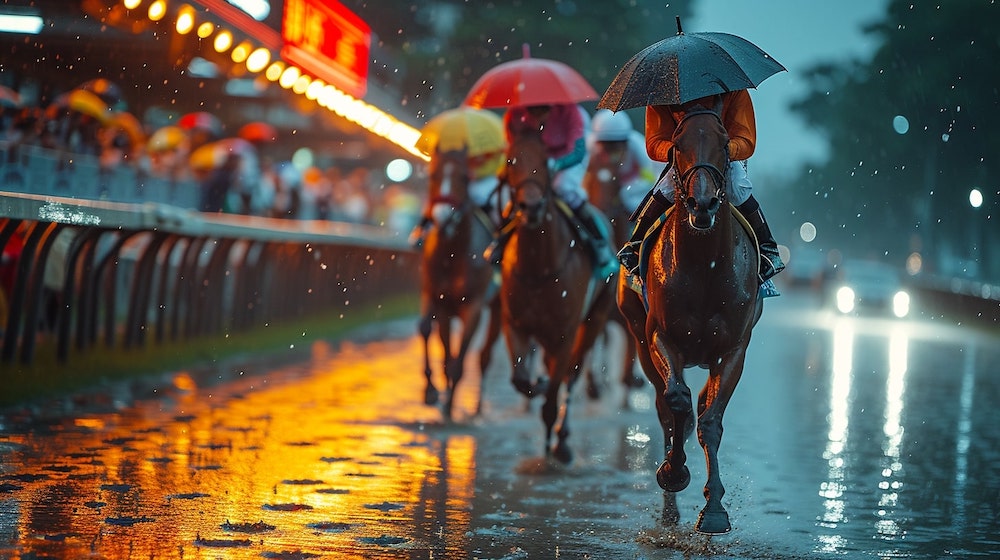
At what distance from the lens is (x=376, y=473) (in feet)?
32.0

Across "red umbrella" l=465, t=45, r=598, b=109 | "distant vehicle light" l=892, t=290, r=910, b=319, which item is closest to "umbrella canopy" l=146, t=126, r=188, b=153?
"red umbrella" l=465, t=45, r=598, b=109

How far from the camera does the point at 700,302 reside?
27.6 feet

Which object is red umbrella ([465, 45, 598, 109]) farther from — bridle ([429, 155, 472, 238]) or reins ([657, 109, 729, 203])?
reins ([657, 109, 729, 203])

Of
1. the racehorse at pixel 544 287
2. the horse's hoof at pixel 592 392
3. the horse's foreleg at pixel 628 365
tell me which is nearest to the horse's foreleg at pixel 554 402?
the racehorse at pixel 544 287

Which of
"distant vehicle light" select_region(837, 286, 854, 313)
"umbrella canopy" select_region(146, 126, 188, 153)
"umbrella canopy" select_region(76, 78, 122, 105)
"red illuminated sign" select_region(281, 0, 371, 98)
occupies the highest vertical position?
"red illuminated sign" select_region(281, 0, 371, 98)

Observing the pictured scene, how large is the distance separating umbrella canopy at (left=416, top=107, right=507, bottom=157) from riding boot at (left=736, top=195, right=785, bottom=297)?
4.87 meters

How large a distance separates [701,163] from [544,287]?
10.9 feet

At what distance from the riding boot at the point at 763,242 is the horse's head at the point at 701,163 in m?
0.69

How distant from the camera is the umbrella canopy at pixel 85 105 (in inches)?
719

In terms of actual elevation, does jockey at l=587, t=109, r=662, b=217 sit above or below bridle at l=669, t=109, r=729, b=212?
above

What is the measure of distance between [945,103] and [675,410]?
129 ft

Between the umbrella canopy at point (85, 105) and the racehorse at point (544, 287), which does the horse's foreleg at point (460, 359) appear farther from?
the umbrella canopy at point (85, 105)

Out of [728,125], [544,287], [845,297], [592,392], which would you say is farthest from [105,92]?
[845,297]

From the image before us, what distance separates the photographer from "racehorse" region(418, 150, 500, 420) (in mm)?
13477
